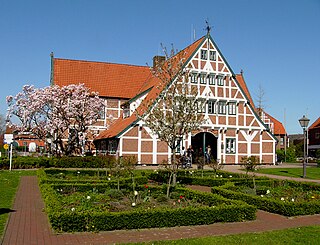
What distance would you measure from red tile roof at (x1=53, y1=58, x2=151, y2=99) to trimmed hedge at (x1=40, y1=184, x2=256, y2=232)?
31.1 meters

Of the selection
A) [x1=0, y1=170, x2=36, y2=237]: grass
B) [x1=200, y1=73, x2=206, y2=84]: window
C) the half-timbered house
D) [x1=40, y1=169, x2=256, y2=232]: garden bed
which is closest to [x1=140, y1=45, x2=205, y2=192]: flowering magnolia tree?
[x1=40, y1=169, x2=256, y2=232]: garden bed

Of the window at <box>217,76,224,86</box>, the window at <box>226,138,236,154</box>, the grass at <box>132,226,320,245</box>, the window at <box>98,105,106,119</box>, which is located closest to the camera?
the grass at <box>132,226,320,245</box>

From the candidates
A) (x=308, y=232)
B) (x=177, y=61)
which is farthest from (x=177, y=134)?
(x=308, y=232)

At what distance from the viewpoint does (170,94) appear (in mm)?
18141

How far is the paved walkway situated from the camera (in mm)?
8828

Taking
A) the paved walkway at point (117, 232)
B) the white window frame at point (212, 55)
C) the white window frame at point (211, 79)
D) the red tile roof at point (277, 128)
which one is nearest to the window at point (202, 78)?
the white window frame at point (211, 79)

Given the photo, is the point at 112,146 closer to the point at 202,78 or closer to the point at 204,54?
the point at 202,78

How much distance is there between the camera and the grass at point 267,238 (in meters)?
8.62

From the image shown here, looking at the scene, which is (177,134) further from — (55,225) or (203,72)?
(203,72)

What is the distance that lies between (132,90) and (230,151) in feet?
43.0

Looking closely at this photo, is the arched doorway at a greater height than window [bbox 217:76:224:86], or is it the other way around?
window [bbox 217:76:224:86]

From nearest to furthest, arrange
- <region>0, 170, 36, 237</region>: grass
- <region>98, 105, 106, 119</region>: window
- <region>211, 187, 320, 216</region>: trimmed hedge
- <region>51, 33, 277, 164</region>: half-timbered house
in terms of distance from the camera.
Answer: <region>0, 170, 36, 237</region>: grass < <region>211, 187, 320, 216</region>: trimmed hedge < <region>51, 33, 277, 164</region>: half-timbered house < <region>98, 105, 106, 119</region>: window

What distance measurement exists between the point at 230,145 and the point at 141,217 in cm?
2834

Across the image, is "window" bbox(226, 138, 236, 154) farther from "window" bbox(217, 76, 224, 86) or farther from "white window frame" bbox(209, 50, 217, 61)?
"white window frame" bbox(209, 50, 217, 61)
